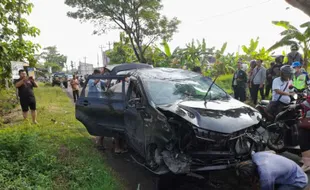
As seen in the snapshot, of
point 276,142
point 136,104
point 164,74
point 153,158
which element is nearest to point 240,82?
point 276,142

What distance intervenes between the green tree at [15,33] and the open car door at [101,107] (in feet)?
6.83

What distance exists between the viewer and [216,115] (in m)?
3.58

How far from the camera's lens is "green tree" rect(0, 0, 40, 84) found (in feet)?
20.0

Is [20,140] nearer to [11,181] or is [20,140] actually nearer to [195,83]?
[11,181]

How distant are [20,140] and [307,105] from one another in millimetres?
4942

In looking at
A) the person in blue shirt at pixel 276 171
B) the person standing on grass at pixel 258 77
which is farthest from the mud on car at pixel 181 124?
the person standing on grass at pixel 258 77

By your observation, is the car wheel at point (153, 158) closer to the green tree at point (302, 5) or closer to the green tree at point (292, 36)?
the green tree at point (302, 5)

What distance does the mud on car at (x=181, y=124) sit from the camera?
3377 mm

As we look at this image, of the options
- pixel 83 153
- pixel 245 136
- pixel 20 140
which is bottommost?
pixel 83 153

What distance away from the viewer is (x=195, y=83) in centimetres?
494

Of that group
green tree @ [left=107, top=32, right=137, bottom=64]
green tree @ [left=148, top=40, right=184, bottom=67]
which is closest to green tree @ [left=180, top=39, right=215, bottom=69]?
green tree @ [left=148, top=40, right=184, bottom=67]

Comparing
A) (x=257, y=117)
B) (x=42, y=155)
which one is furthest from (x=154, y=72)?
(x=42, y=155)

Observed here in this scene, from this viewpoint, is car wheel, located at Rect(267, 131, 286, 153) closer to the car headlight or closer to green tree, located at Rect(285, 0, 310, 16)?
the car headlight

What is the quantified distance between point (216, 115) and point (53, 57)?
266ft
